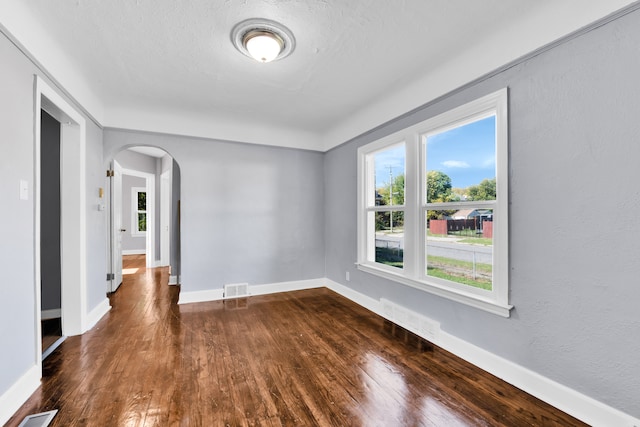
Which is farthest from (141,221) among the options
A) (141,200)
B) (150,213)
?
(150,213)

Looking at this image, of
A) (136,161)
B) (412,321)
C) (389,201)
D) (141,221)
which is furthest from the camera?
(141,221)

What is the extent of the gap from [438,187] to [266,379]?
228 cm

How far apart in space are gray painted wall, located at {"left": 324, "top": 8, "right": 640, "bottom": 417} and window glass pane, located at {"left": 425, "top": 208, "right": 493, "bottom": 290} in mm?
265

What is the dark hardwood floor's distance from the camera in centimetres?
170

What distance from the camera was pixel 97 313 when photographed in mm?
3199

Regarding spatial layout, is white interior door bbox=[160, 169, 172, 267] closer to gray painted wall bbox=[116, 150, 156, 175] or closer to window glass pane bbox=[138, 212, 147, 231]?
gray painted wall bbox=[116, 150, 156, 175]

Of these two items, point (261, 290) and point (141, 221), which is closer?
point (261, 290)

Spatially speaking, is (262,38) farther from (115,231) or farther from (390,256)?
(115,231)

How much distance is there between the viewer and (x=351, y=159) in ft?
13.4

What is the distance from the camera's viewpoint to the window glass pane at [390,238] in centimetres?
330

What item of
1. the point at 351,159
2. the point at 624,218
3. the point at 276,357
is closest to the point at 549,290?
the point at 624,218

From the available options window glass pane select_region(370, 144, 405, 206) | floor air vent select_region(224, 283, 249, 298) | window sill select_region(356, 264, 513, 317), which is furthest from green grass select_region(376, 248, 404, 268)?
floor air vent select_region(224, 283, 249, 298)

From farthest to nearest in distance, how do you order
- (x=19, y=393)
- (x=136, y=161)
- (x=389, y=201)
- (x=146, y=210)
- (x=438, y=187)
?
(x=146, y=210) → (x=136, y=161) → (x=389, y=201) → (x=438, y=187) → (x=19, y=393)

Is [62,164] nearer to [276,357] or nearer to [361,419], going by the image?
[276,357]
